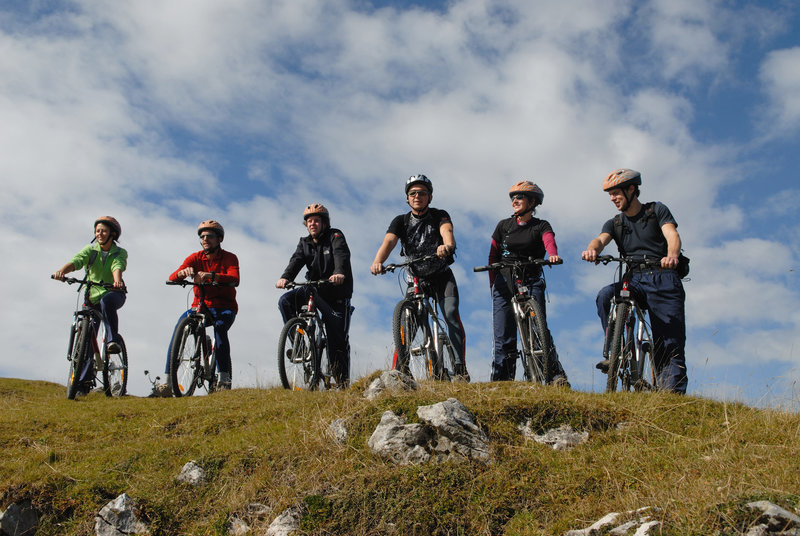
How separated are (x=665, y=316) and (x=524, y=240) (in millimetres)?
2024

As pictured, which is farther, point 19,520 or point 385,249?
point 385,249

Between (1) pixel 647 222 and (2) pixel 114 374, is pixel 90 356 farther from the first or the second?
(1) pixel 647 222


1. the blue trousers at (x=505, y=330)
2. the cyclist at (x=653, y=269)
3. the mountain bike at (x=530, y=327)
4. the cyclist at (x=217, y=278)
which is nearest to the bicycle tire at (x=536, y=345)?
the mountain bike at (x=530, y=327)

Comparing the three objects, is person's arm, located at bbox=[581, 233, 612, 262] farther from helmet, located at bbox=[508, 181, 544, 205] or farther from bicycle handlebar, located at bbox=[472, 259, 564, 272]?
helmet, located at bbox=[508, 181, 544, 205]

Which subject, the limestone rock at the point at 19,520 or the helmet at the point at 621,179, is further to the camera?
the helmet at the point at 621,179

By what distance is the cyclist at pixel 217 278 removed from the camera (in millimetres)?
11008

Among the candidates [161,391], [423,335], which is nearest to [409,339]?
[423,335]

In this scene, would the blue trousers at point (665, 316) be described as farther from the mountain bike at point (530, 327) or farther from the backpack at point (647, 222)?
the mountain bike at point (530, 327)

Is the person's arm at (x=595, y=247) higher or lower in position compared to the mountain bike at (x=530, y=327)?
higher

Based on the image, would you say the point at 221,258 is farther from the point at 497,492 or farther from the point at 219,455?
the point at 497,492

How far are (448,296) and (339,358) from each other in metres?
2.10

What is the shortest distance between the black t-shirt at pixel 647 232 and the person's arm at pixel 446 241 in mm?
2210

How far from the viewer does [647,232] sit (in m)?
8.77

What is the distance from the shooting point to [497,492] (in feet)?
18.6
